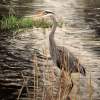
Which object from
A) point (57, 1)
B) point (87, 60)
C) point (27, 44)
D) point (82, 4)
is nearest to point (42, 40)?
point (27, 44)

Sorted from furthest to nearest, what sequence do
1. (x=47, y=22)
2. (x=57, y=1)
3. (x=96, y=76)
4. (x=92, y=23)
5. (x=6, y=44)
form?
(x=57, y=1) < (x=92, y=23) < (x=47, y=22) < (x=6, y=44) < (x=96, y=76)

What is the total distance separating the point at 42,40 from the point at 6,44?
1.25m

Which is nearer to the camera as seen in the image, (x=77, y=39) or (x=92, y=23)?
(x=77, y=39)

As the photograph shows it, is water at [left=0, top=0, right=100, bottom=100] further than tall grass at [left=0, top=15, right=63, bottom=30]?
No

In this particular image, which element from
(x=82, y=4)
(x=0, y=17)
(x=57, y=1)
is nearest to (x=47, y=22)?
(x=0, y=17)

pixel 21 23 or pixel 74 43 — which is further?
pixel 21 23

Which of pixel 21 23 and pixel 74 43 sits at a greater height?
pixel 21 23

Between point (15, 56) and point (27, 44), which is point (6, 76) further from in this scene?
point (27, 44)

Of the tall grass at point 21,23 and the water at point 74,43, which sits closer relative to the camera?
the water at point 74,43

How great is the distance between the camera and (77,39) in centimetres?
1459

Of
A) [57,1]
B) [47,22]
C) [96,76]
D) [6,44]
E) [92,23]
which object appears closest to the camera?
[96,76]

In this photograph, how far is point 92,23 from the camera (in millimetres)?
17938

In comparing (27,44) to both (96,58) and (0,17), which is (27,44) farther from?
(0,17)

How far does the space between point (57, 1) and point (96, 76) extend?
17.1 meters
